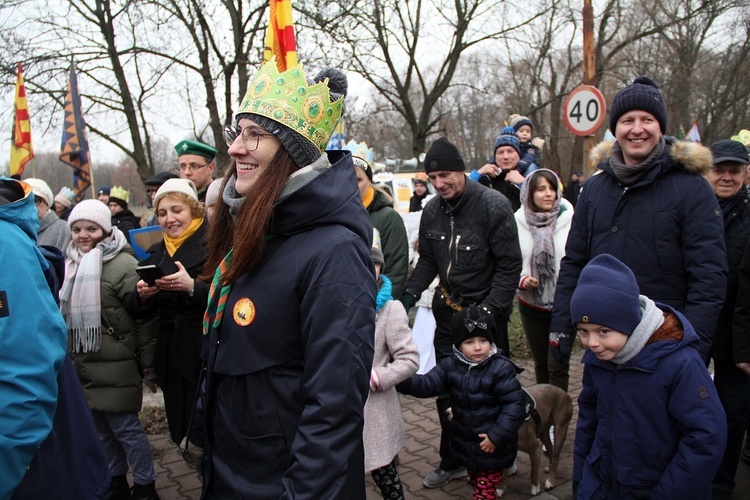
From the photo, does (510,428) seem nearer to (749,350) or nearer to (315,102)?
(749,350)

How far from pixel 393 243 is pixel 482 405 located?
1.41 meters

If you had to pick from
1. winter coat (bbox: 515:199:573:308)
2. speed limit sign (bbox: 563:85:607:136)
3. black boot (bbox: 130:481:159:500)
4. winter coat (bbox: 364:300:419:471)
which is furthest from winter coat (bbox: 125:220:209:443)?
speed limit sign (bbox: 563:85:607:136)

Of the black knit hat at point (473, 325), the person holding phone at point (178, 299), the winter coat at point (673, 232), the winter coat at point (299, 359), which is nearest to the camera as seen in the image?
the winter coat at point (299, 359)

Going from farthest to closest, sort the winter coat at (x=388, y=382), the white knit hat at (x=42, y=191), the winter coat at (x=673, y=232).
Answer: the white knit hat at (x=42, y=191) → the winter coat at (x=388, y=382) → the winter coat at (x=673, y=232)

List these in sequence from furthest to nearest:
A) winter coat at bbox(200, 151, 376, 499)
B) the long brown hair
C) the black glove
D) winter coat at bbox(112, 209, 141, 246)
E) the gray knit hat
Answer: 1. winter coat at bbox(112, 209, 141, 246)
2. the black glove
3. the gray knit hat
4. the long brown hair
5. winter coat at bbox(200, 151, 376, 499)

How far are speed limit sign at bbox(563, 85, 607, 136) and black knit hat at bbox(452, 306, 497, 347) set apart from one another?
7270 mm

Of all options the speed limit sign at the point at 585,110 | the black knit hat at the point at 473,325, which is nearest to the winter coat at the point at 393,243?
the black knit hat at the point at 473,325

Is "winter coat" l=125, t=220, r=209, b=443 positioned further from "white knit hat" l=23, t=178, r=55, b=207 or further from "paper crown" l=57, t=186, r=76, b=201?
"paper crown" l=57, t=186, r=76, b=201

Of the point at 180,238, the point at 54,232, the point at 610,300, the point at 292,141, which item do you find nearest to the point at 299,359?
the point at 292,141

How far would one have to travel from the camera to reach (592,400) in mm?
2789

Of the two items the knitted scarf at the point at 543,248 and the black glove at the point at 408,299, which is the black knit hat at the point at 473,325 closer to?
the black glove at the point at 408,299

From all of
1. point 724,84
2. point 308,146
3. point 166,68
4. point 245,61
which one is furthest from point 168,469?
point 724,84

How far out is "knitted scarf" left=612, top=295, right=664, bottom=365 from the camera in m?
2.52

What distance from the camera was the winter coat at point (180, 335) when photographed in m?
3.65
